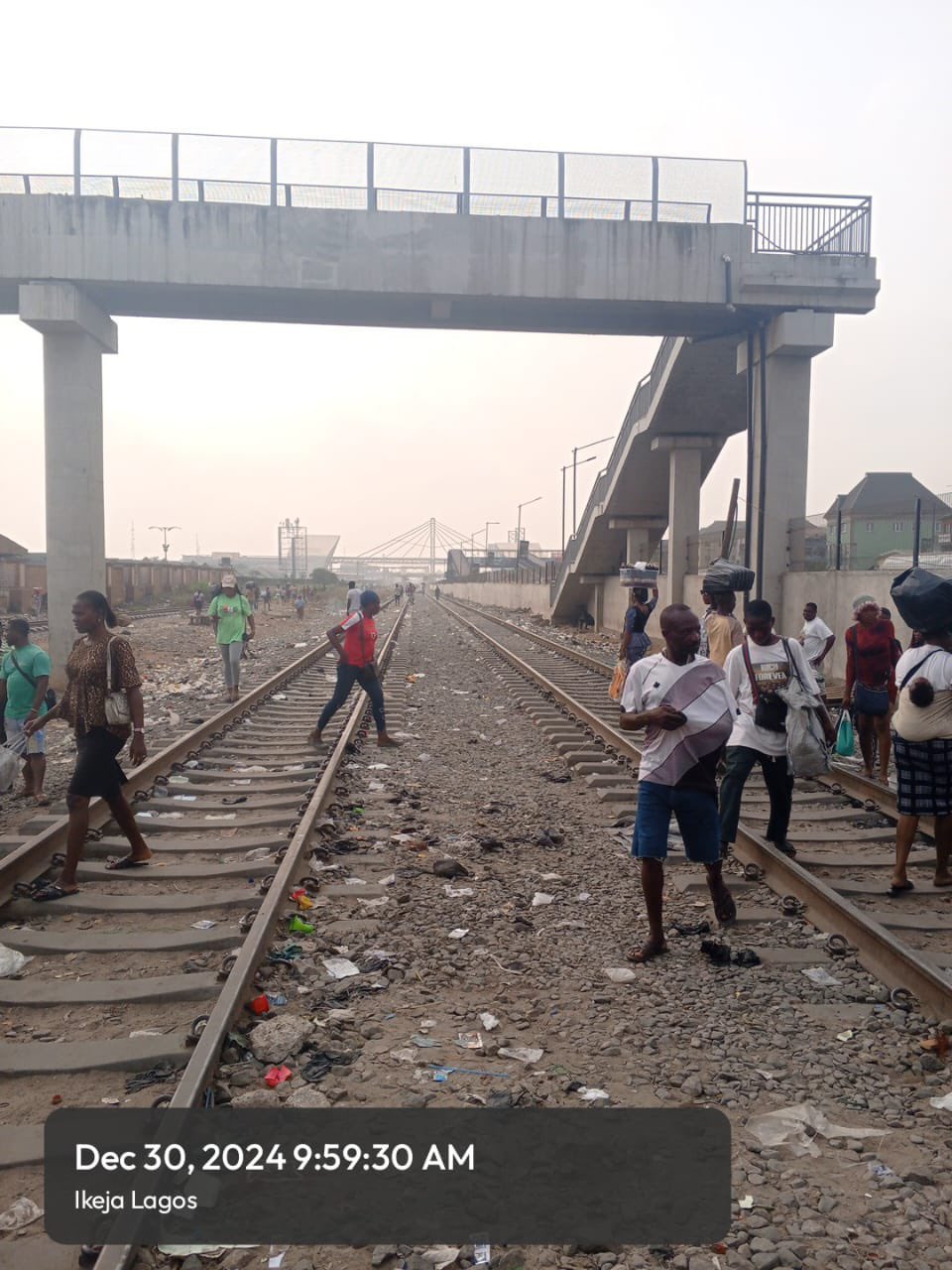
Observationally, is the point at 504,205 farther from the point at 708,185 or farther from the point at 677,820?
the point at 677,820

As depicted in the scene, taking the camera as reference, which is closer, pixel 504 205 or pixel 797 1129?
pixel 797 1129

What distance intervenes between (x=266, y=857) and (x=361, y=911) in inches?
43.2

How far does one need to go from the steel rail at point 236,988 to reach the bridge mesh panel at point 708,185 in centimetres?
1346

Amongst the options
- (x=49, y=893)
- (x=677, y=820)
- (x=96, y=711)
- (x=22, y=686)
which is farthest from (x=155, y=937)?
(x=22, y=686)

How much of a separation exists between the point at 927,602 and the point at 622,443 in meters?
20.2

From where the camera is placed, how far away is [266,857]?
6301 millimetres

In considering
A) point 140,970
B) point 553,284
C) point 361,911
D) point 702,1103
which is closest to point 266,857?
point 361,911

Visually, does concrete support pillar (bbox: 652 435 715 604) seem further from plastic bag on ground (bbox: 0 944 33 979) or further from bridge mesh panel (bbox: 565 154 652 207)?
plastic bag on ground (bbox: 0 944 33 979)

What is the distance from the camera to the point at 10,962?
4.70m

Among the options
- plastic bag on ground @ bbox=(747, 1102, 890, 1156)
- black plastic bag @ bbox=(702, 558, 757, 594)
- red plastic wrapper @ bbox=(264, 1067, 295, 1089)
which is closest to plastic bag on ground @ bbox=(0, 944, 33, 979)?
red plastic wrapper @ bbox=(264, 1067, 295, 1089)

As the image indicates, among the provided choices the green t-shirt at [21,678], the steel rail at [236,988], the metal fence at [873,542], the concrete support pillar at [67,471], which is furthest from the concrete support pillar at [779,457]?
the green t-shirt at [21,678]

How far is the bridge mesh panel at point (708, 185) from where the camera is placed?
16.5 meters

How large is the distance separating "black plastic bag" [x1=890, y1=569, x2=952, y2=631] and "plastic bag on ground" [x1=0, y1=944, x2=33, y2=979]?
5218 millimetres

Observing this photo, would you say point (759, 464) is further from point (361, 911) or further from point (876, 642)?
point (361, 911)
